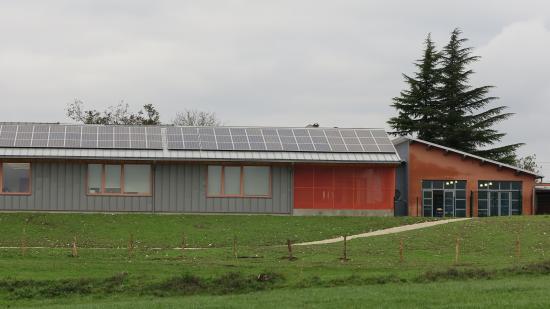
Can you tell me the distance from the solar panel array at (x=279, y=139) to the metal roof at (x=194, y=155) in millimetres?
421

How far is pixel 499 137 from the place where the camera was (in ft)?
232

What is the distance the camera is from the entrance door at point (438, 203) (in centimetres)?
4975

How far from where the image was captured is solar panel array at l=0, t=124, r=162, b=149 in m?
42.8

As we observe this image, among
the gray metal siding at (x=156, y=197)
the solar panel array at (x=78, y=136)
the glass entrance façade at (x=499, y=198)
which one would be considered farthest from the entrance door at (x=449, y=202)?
the solar panel array at (x=78, y=136)

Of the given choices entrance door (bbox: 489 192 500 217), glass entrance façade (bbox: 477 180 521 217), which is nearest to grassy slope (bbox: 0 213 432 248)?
glass entrance façade (bbox: 477 180 521 217)

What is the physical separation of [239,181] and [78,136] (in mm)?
8691

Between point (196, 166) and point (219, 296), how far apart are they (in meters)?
24.1

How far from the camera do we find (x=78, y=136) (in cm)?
4394

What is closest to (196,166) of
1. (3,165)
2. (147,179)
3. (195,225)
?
(147,179)

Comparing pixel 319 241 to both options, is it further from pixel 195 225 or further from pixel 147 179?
pixel 147 179

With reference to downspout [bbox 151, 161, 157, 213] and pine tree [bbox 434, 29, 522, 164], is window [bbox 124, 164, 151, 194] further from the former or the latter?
pine tree [bbox 434, 29, 522, 164]

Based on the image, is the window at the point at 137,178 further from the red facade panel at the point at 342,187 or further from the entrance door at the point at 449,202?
the entrance door at the point at 449,202

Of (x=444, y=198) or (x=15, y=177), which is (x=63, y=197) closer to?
(x=15, y=177)

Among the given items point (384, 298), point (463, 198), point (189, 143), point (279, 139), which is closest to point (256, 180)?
point (279, 139)
